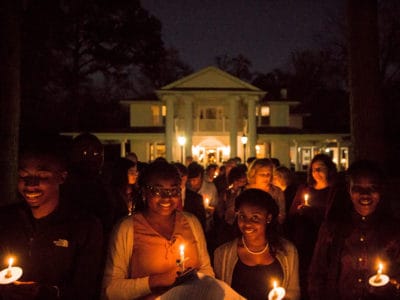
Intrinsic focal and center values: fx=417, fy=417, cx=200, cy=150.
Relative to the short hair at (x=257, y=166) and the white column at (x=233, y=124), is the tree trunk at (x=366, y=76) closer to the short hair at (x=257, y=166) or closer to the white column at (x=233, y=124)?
the short hair at (x=257, y=166)

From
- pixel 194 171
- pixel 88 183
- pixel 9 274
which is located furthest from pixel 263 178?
pixel 9 274

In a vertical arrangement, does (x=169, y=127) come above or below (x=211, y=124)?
below

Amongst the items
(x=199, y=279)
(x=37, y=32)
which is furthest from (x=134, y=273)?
(x=37, y=32)

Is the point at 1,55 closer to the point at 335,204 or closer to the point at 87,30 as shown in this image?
the point at 335,204

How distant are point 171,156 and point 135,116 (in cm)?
834

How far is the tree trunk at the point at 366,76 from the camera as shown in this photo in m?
4.91

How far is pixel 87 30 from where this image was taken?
128 ft

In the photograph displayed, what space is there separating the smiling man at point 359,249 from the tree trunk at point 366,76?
173 centimetres

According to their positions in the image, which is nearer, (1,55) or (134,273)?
(134,273)

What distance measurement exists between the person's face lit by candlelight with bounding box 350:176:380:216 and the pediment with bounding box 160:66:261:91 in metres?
27.5

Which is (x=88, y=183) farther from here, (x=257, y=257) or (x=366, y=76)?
(x=366, y=76)

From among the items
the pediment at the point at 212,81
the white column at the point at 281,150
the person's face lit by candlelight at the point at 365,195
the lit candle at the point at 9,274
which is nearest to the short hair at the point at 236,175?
the person's face lit by candlelight at the point at 365,195

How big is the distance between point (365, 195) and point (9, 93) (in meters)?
4.64

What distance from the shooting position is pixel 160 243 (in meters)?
2.89
